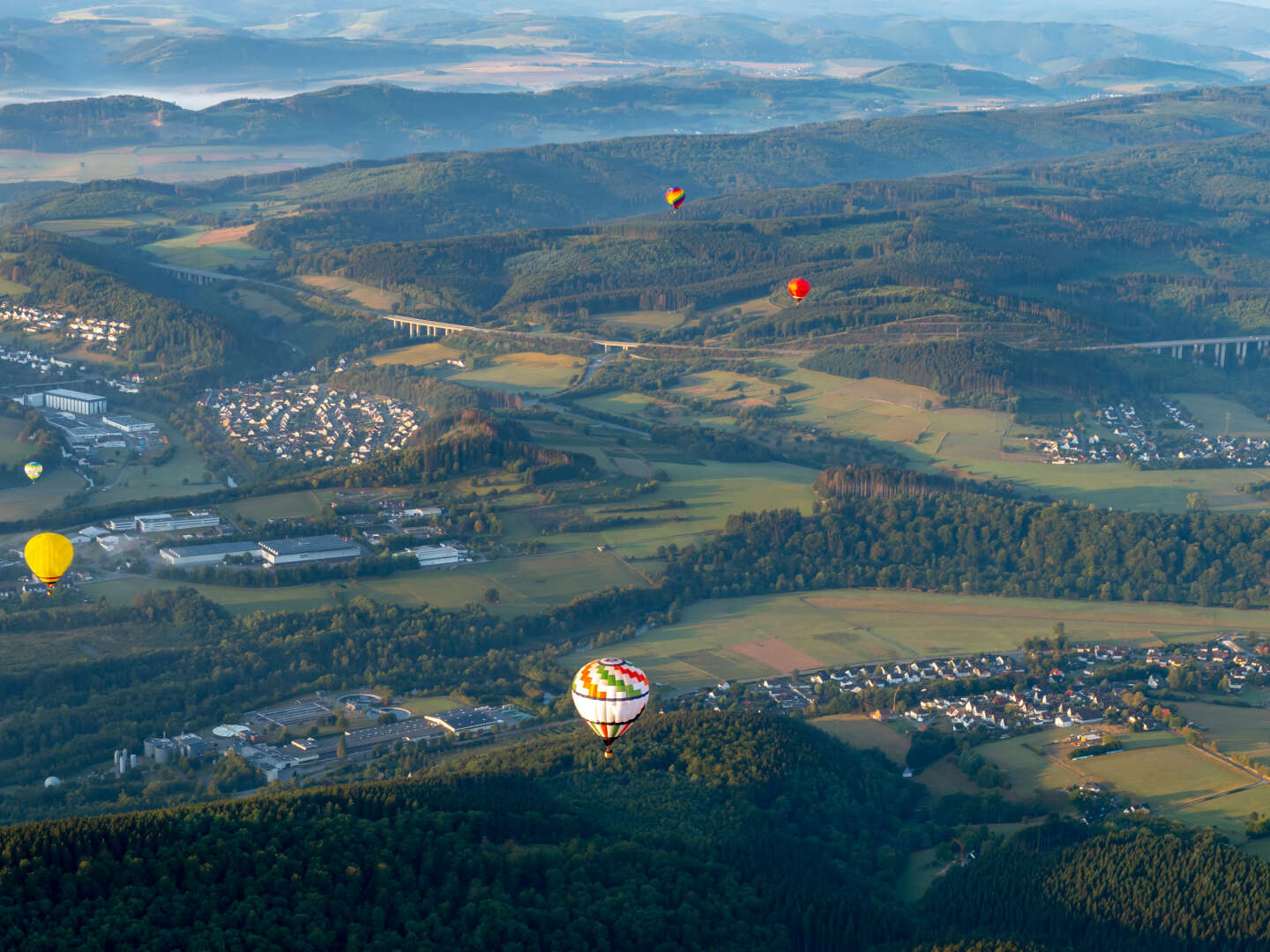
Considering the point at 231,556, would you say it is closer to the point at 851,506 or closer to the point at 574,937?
the point at 851,506

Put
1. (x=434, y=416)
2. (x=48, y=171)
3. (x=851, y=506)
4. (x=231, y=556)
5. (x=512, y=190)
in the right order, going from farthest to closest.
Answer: (x=48, y=171) → (x=512, y=190) → (x=434, y=416) → (x=851, y=506) → (x=231, y=556)

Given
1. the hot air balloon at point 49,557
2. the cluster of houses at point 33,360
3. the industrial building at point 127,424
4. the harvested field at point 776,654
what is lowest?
the harvested field at point 776,654

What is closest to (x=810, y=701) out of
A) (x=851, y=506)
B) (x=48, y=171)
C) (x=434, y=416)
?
(x=851, y=506)

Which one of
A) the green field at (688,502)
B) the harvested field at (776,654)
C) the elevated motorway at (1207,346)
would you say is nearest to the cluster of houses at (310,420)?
the green field at (688,502)

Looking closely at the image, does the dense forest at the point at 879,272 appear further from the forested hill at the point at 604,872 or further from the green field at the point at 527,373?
the forested hill at the point at 604,872

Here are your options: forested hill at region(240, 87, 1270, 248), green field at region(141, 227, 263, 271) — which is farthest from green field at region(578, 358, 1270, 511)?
forested hill at region(240, 87, 1270, 248)

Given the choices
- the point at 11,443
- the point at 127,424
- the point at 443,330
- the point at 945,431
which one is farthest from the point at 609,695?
the point at 443,330
